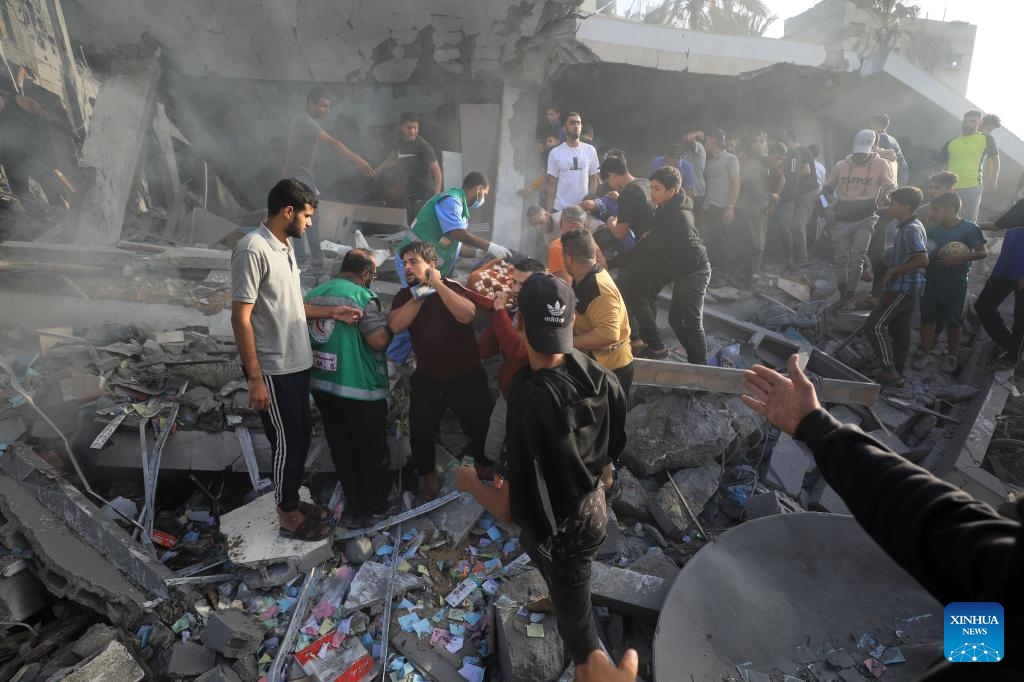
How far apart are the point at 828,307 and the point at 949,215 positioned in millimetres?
1587

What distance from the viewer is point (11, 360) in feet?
13.6

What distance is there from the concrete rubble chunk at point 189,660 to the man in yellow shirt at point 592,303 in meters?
2.77

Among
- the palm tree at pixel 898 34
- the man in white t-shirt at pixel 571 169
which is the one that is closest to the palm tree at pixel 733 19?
the palm tree at pixel 898 34

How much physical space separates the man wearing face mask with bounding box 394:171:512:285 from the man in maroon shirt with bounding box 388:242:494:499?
2.74 ft

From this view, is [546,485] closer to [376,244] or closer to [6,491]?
[6,491]

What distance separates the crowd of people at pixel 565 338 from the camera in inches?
79.4

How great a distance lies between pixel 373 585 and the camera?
3.21 metres

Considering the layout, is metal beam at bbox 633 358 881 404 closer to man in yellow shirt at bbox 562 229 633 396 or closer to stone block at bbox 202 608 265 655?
man in yellow shirt at bbox 562 229 633 396

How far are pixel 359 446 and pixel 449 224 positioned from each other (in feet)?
6.63

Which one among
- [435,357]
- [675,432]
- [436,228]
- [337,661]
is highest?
[436,228]

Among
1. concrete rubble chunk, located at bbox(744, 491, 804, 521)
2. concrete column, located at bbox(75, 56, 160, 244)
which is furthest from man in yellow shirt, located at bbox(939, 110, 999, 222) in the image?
concrete column, located at bbox(75, 56, 160, 244)

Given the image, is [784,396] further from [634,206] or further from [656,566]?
[634,206]

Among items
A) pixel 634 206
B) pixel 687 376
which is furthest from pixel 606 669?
pixel 634 206

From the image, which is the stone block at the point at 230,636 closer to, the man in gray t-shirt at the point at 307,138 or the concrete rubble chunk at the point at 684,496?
the concrete rubble chunk at the point at 684,496
